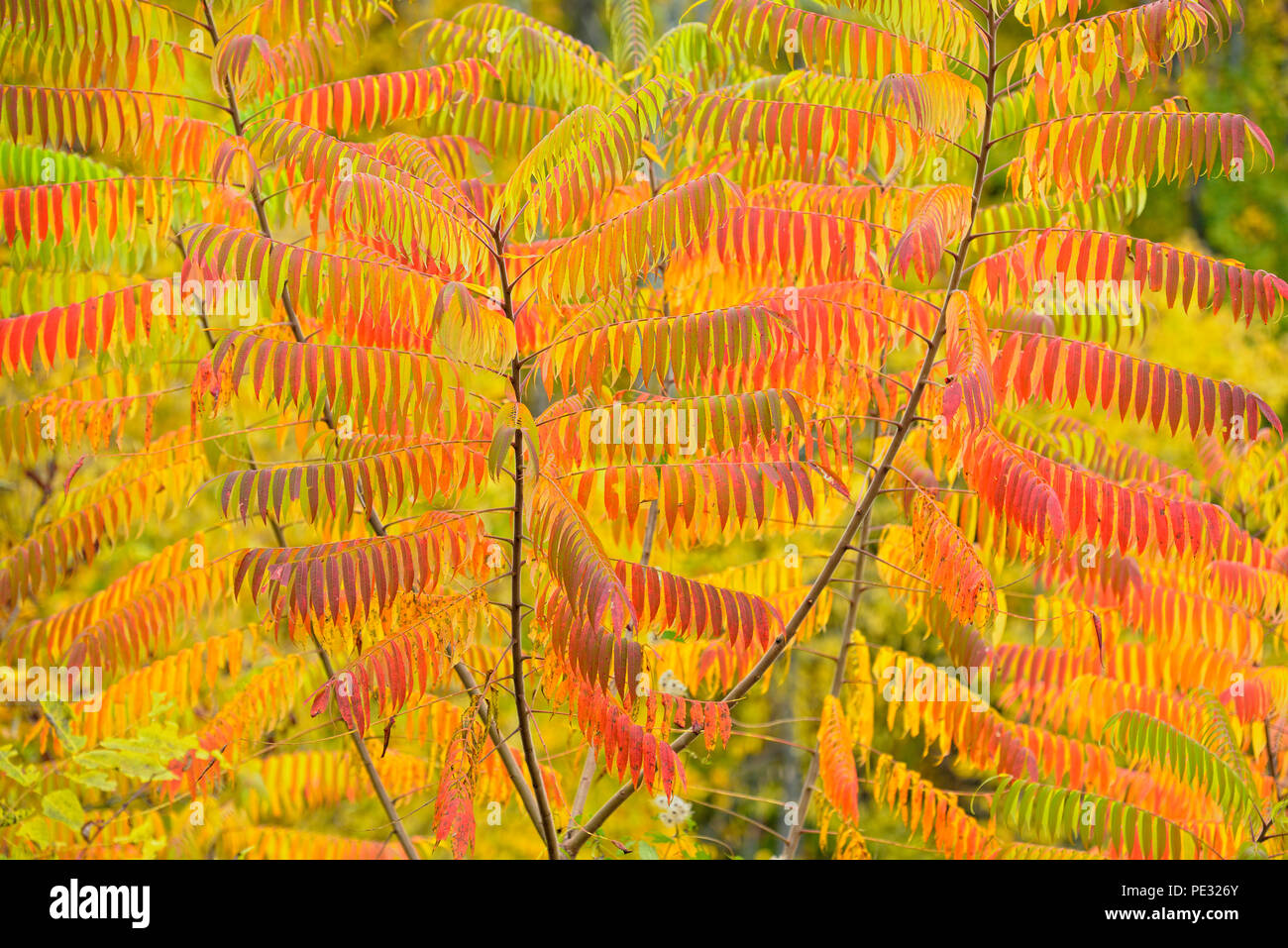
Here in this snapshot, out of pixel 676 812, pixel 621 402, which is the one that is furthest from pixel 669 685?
pixel 621 402

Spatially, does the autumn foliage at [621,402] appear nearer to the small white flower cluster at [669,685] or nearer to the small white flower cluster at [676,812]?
the small white flower cluster at [669,685]

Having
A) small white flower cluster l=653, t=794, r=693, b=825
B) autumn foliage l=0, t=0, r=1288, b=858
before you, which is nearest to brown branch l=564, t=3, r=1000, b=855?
autumn foliage l=0, t=0, r=1288, b=858

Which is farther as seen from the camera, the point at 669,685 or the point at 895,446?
the point at 669,685

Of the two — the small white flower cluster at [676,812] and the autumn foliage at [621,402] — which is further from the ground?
the autumn foliage at [621,402]

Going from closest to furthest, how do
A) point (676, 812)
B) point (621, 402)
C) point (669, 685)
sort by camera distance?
point (621, 402)
point (669, 685)
point (676, 812)

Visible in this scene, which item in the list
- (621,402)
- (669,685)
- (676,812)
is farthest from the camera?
(676,812)

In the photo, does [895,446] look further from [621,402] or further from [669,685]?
[669,685]

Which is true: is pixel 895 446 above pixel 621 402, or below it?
below

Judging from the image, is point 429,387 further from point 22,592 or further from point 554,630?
point 22,592

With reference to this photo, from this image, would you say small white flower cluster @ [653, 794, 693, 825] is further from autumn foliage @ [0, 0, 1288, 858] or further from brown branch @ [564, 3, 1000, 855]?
brown branch @ [564, 3, 1000, 855]

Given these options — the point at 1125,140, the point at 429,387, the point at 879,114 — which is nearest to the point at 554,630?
the point at 429,387

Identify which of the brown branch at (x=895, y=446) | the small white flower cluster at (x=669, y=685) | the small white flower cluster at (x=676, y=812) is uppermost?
the brown branch at (x=895, y=446)

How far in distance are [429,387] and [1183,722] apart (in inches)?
156

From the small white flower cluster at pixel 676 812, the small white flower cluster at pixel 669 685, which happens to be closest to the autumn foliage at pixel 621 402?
the small white flower cluster at pixel 669 685
